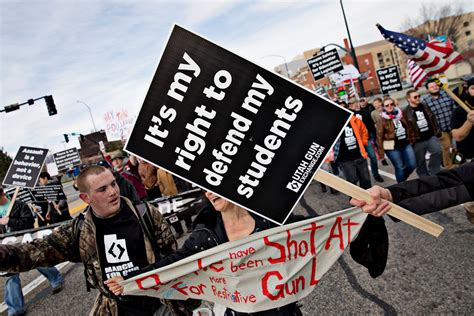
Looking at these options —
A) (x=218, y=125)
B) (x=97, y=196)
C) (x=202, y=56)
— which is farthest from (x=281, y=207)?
(x=97, y=196)

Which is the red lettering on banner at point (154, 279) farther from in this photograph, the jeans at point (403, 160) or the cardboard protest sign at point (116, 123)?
the cardboard protest sign at point (116, 123)

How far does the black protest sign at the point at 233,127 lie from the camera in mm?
1768

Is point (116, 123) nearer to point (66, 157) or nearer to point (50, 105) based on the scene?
point (66, 157)

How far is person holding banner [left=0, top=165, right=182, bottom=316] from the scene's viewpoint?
241 cm

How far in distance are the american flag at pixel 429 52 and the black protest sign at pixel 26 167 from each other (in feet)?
21.5

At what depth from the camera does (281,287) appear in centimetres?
209

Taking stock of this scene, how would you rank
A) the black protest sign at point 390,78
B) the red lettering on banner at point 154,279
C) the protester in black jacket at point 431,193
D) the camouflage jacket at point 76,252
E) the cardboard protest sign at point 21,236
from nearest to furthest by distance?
the protester in black jacket at point 431,193 → the red lettering on banner at point 154,279 → the camouflage jacket at point 76,252 → the cardboard protest sign at point 21,236 → the black protest sign at point 390,78

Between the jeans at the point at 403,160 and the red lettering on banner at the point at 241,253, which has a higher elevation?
the red lettering on banner at the point at 241,253

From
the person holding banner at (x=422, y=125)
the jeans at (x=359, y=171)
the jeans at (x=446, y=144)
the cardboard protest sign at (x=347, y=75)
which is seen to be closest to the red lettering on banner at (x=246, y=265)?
the jeans at (x=359, y=171)

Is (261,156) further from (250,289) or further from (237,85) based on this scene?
(250,289)

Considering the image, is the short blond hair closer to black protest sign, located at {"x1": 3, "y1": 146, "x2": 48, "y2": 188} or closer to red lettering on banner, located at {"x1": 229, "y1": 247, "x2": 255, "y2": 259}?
red lettering on banner, located at {"x1": 229, "y1": 247, "x2": 255, "y2": 259}

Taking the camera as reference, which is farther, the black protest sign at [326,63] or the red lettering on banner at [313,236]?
the black protest sign at [326,63]

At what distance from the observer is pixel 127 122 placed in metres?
15.8

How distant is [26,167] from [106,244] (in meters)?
5.45
